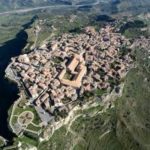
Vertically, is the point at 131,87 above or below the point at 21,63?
below

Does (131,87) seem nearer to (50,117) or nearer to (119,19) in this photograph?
(50,117)

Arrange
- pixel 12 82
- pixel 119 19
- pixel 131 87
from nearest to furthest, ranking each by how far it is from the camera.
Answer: pixel 12 82, pixel 131 87, pixel 119 19

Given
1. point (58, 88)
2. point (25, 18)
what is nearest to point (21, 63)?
point (58, 88)

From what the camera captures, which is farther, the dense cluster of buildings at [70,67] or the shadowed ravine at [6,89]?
the dense cluster of buildings at [70,67]

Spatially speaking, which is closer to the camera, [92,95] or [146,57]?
[92,95]

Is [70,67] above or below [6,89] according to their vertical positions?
above

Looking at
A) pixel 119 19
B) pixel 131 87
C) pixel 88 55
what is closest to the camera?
→ pixel 131 87

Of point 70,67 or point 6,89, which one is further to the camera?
point 70,67

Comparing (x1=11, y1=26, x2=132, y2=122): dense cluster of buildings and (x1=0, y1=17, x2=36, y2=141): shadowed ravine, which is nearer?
(x1=0, y1=17, x2=36, y2=141): shadowed ravine
